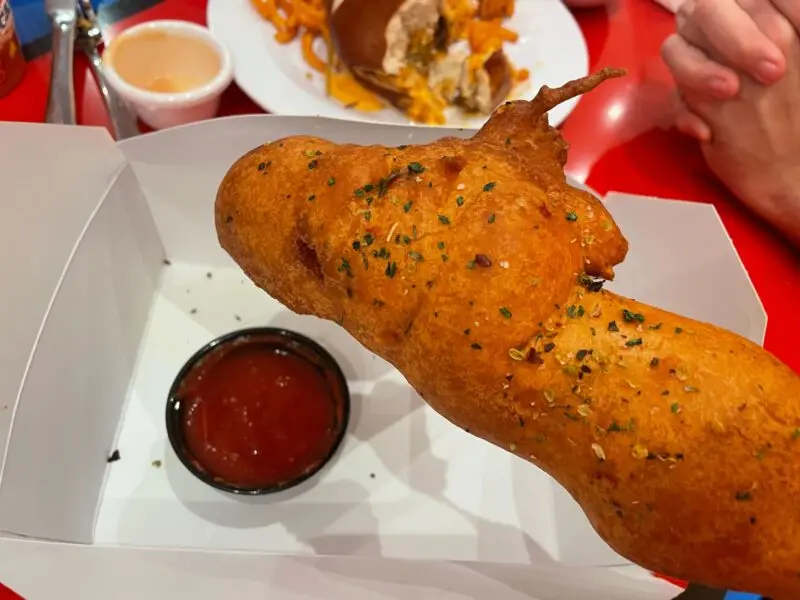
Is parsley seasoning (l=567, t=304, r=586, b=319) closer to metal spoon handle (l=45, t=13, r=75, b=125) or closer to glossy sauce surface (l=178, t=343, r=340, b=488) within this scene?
glossy sauce surface (l=178, t=343, r=340, b=488)

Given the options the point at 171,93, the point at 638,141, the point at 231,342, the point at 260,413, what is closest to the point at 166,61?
the point at 171,93

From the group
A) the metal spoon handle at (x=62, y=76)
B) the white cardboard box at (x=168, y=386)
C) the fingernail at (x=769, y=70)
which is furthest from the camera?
the metal spoon handle at (x=62, y=76)

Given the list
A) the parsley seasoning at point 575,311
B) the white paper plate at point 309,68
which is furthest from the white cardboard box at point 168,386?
the parsley seasoning at point 575,311

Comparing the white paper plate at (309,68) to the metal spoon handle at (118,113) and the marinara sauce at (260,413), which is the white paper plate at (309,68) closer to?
the metal spoon handle at (118,113)

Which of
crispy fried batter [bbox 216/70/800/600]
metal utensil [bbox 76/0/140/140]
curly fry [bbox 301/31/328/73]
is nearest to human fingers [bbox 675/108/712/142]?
curly fry [bbox 301/31/328/73]

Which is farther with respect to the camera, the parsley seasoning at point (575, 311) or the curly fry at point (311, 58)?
the curly fry at point (311, 58)

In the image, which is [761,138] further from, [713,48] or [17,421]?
[17,421]

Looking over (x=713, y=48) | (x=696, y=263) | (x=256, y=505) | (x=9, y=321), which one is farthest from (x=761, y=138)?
(x=9, y=321)
